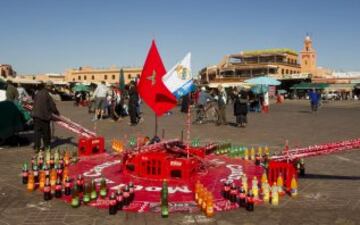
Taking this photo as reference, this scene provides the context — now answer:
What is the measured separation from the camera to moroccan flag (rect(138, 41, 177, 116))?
28.5ft

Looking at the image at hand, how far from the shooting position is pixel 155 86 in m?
8.67

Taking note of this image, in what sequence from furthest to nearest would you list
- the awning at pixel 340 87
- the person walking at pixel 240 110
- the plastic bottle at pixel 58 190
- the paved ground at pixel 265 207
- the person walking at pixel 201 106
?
1. the awning at pixel 340 87
2. the person walking at pixel 201 106
3. the person walking at pixel 240 110
4. the plastic bottle at pixel 58 190
5. the paved ground at pixel 265 207

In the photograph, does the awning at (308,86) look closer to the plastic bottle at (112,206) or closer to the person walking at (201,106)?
the person walking at (201,106)

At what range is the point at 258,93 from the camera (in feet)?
111

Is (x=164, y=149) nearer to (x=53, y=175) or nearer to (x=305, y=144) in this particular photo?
(x=53, y=175)

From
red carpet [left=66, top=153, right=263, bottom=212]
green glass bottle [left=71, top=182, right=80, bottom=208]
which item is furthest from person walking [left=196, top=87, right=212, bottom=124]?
green glass bottle [left=71, top=182, right=80, bottom=208]

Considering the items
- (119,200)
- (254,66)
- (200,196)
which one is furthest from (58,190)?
(254,66)

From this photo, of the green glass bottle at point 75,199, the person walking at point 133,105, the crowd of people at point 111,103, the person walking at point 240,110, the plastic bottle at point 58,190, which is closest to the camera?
the green glass bottle at point 75,199

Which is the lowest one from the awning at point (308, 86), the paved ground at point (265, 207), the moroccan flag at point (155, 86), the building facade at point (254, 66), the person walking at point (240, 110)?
the paved ground at point (265, 207)

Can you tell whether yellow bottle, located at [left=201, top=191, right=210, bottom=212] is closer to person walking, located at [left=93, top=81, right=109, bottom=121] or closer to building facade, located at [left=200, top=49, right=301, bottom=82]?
person walking, located at [left=93, top=81, right=109, bottom=121]

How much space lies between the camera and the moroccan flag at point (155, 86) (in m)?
8.67

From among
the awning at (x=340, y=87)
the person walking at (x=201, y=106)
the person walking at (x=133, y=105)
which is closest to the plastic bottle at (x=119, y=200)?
the person walking at (x=133, y=105)

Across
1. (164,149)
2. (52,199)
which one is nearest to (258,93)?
(164,149)

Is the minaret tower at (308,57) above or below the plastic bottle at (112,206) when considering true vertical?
above
